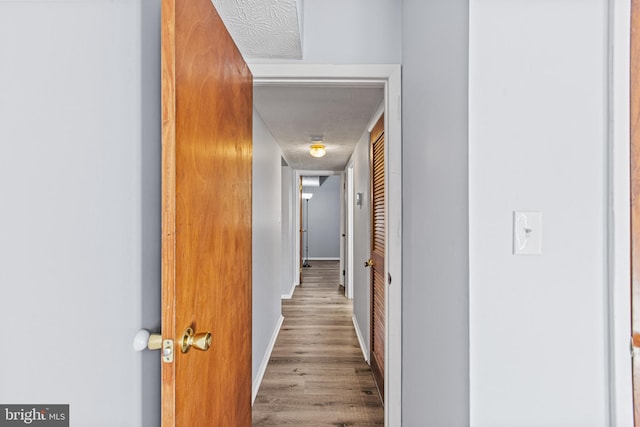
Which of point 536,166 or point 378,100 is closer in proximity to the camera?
point 536,166

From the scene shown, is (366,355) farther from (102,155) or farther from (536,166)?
(102,155)

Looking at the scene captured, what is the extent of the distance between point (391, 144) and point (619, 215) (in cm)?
94

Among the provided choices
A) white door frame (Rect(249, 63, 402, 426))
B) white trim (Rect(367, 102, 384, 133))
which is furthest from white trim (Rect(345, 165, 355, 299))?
white door frame (Rect(249, 63, 402, 426))

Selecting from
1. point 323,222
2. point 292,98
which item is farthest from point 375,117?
point 323,222

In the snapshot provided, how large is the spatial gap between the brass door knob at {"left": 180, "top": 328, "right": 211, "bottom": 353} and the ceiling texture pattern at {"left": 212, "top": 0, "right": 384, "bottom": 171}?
1.15 m

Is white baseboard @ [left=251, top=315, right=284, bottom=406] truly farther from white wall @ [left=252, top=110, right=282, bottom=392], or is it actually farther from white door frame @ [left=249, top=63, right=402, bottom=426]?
white door frame @ [left=249, top=63, right=402, bottom=426]

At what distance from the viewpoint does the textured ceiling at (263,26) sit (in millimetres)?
1188

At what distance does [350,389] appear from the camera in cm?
234

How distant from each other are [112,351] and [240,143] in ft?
2.94

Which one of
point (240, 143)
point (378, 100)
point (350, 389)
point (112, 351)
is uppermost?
point (378, 100)

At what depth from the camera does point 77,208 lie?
2.75ft

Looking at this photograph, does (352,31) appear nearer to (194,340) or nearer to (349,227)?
(194,340)

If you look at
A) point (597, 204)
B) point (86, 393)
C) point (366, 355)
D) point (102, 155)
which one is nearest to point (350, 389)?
point (366, 355)

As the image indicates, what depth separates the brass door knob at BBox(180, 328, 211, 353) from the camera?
33.7 inches
